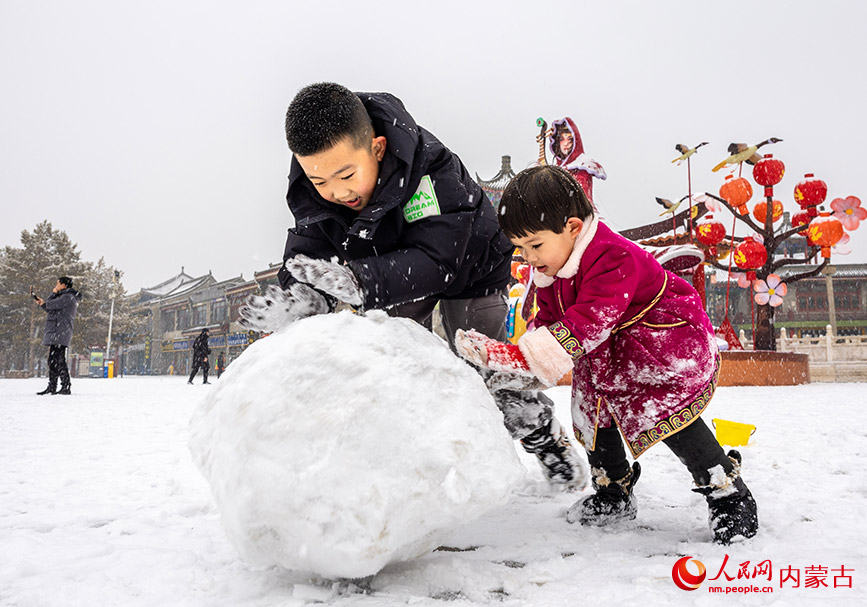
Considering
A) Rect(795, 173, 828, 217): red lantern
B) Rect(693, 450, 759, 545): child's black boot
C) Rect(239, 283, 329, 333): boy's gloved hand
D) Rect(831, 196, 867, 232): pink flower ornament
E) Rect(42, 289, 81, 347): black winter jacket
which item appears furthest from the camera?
Rect(795, 173, 828, 217): red lantern

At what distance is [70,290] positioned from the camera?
7777mm

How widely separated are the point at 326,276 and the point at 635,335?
0.96m

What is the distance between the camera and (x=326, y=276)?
1.52 metres

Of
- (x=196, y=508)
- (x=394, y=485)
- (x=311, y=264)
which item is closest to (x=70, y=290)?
(x=196, y=508)

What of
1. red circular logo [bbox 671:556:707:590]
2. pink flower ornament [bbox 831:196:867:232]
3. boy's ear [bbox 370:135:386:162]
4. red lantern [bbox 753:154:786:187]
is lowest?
red circular logo [bbox 671:556:707:590]

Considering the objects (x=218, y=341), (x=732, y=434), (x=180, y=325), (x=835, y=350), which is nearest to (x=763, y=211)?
(x=835, y=350)

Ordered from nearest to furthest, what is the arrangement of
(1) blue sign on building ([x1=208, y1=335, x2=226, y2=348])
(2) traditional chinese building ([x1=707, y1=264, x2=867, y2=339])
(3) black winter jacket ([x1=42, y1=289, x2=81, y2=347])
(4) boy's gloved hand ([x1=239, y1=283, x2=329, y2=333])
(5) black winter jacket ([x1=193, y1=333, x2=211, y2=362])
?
1. (4) boy's gloved hand ([x1=239, y1=283, x2=329, y2=333])
2. (3) black winter jacket ([x1=42, y1=289, x2=81, y2=347])
3. (5) black winter jacket ([x1=193, y1=333, x2=211, y2=362])
4. (2) traditional chinese building ([x1=707, y1=264, x2=867, y2=339])
5. (1) blue sign on building ([x1=208, y1=335, x2=226, y2=348])

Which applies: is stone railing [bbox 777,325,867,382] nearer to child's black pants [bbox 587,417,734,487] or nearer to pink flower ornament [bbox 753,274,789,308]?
pink flower ornament [bbox 753,274,789,308]

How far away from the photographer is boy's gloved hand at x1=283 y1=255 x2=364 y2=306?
1.52 meters

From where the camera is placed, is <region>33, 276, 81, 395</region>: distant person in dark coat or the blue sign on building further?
the blue sign on building

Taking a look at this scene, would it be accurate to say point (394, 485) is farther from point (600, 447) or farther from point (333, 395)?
point (600, 447)

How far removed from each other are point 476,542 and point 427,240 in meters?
0.95

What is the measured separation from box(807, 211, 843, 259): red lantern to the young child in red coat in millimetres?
9340

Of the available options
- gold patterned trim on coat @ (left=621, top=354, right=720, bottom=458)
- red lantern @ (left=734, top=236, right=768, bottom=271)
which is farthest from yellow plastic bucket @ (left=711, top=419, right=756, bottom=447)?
red lantern @ (left=734, top=236, right=768, bottom=271)
